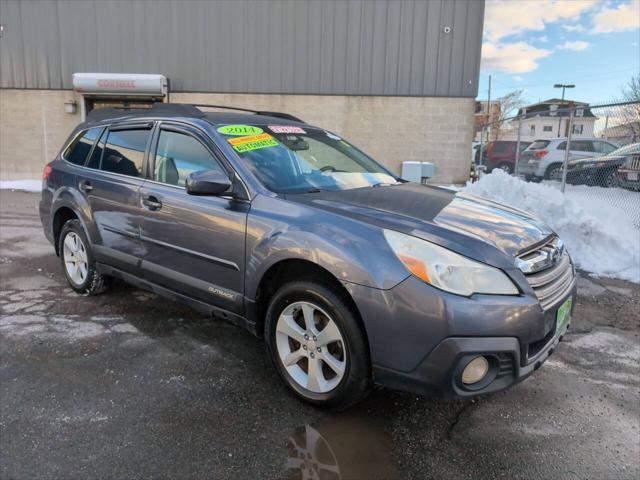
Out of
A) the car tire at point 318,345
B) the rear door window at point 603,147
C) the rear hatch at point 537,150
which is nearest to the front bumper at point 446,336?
the car tire at point 318,345

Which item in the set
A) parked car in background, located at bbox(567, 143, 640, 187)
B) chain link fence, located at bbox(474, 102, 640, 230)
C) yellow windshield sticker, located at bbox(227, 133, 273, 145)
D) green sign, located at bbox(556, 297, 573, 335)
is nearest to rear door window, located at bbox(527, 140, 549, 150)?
chain link fence, located at bbox(474, 102, 640, 230)

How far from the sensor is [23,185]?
45.6 ft

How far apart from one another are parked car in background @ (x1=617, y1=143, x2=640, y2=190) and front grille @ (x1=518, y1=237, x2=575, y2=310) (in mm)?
4986

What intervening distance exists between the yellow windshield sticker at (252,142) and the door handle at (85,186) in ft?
5.56

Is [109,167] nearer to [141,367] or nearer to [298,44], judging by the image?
[141,367]

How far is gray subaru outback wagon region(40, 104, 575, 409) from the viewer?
2322 mm

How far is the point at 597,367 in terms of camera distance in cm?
354

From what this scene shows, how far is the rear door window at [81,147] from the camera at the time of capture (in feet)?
14.7

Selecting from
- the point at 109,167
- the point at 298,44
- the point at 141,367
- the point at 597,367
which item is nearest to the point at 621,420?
the point at 597,367

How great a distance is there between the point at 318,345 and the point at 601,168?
7.18 meters

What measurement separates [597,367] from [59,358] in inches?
152

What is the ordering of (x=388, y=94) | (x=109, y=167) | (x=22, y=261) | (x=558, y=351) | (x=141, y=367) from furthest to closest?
(x=388, y=94), (x=22, y=261), (x=109, y=167), (x=558, y=351), (x=141, y=367)

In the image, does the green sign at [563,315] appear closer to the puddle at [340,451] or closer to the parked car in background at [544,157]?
the puddle at [340,451]

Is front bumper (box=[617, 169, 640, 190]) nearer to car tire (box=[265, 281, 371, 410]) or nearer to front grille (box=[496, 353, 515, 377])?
front grille (box=[496, 353, 515, 377])
